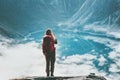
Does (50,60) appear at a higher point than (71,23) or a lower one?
lower

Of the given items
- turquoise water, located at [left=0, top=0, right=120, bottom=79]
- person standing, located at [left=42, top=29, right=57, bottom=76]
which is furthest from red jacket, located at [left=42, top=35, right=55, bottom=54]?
turquoise water, located at [left=0, top=0, right=120, bottom=79]

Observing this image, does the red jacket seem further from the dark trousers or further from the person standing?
the dark trousers

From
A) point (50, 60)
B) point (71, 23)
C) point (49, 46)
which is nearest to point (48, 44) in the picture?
point (49, 46)

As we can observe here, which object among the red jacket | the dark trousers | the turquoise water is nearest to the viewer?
the red jacket

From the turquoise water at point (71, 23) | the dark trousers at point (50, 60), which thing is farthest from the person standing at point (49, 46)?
the turquoise water at point (71, 23)

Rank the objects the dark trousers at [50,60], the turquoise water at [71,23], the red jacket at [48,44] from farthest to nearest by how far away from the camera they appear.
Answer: the turquoise water at [71,23] → the dark trousers at [50,60] → the red jacket at [48,44]

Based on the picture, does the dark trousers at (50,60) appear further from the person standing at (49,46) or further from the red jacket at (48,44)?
the red jacket at (48,44)

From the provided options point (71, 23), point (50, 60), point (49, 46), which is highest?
point (71, 23)

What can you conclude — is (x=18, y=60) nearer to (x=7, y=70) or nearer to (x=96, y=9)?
(x=7, y=70)

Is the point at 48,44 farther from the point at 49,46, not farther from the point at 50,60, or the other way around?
the point at 50,60

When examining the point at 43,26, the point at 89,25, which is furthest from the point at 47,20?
the point at 89,25

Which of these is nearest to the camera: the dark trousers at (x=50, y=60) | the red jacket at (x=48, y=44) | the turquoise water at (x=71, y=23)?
the red jacket at (x=48, y=44)

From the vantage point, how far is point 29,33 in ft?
198

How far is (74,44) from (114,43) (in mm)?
6712
